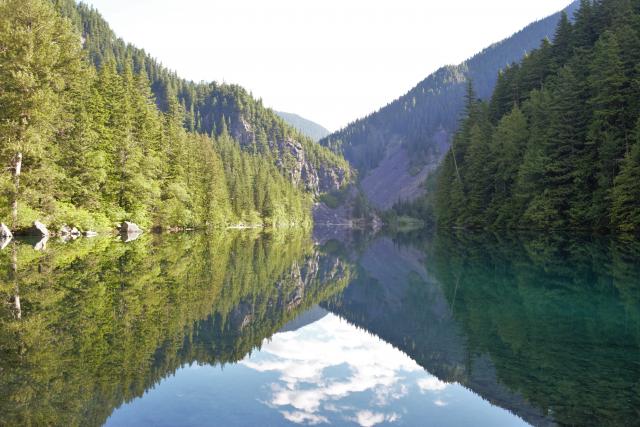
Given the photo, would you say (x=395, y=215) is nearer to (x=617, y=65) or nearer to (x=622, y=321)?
(x=617, y=65)

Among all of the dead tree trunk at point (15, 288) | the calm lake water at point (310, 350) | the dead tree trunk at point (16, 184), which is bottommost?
the calm lake water at point (310, 350)

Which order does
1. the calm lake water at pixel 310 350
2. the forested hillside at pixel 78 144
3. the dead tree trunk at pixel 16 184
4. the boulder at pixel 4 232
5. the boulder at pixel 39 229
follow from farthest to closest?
the boulder at pixel 39 229 < the forested hillside at pixel 78 144 < the dead tree trunk at pixel 16 184 < the boulder at pixel 4 232 < the calm lake water at pixel 310 350

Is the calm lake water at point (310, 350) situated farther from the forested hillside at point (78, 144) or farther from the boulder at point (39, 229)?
the boulder at point (39, 229)

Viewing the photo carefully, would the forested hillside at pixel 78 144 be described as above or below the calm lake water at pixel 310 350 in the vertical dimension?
above

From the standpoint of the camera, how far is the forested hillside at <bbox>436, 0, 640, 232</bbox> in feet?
129

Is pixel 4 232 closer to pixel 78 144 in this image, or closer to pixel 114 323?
pixel 78 144

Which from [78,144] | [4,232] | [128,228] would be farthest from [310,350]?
[128,228]

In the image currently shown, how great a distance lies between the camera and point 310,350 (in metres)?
10.2

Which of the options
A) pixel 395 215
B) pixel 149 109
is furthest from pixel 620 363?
pixel 395 215

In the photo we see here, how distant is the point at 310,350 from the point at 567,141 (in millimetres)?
42684

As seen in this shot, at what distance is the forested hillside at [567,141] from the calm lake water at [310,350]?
84.2 ft

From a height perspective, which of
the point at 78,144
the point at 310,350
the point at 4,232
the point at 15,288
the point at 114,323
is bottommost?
the point at 310,350

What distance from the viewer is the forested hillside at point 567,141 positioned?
39.4 metres


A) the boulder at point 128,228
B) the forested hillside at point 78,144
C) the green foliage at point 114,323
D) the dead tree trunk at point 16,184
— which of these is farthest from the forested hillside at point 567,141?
the dead tree trunk at point 16,184
